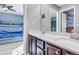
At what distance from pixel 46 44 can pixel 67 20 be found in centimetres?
44

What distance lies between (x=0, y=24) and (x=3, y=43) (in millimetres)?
272

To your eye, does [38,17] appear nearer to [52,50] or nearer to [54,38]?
[54,38]

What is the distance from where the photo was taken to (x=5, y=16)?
168 centimetres

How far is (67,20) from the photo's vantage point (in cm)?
166

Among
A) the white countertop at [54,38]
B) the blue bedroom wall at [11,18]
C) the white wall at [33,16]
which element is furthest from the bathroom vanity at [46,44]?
the blue bedroom wall at [11,18]

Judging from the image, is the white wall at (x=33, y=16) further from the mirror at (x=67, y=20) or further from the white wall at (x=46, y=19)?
the mirror at (x=67, y=20)

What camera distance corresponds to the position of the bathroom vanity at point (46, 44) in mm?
1432

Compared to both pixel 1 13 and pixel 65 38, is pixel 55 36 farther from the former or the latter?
pixel 1 13

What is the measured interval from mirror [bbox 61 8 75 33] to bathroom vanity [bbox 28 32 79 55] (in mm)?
131

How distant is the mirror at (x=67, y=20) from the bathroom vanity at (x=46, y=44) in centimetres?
13

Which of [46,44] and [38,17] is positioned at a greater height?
[38,17]

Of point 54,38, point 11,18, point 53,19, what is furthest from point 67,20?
point 11,18

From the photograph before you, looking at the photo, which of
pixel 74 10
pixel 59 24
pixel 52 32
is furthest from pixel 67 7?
pixel 52 32

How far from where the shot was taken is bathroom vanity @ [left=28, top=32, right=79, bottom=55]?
1.43 metres
